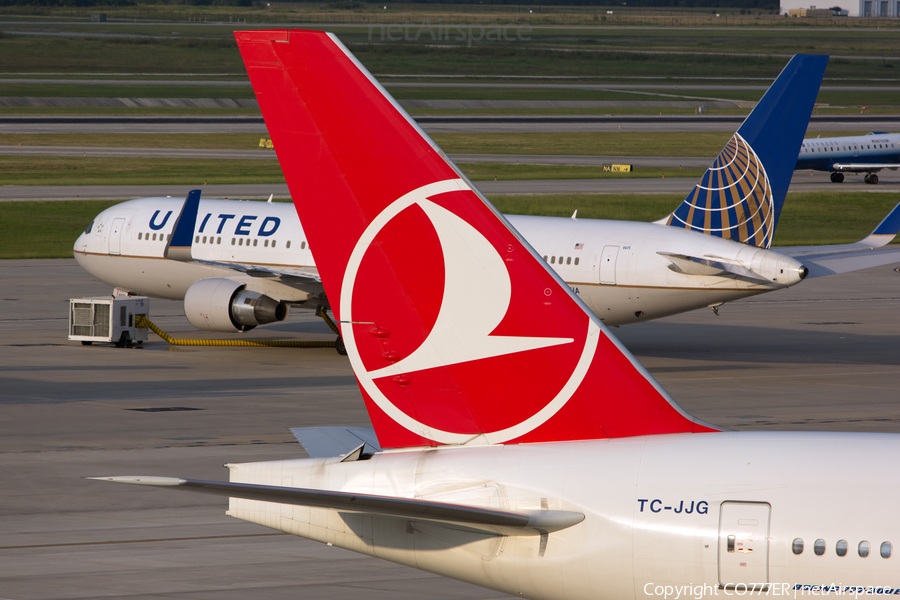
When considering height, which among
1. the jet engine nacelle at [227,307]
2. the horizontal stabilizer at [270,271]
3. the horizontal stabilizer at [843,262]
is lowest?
the jet engine nacelle at [227,307]

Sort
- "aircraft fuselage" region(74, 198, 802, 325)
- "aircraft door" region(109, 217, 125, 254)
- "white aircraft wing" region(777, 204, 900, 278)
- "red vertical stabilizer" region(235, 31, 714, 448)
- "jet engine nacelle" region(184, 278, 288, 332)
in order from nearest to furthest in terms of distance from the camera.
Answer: "red vertical stabilizer" region(235, 31, 714, 448) → "aircraft fuselage" region(74, 198, 802, 325) → "white aircraft wing" region(777, 204, 900, 278) → "jet engine nacelle" region(184, 278, 288, 332) → "aircraft door" region(109, 217, 125, 254)

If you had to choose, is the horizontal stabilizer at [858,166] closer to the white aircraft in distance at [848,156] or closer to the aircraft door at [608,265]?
the white aircraft in distance at [848,156]

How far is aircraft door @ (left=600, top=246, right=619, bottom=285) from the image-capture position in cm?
3506

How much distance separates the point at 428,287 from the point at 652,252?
24.8m

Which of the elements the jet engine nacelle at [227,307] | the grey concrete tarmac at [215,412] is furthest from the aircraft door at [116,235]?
the jet engine nacelle at [227,307]

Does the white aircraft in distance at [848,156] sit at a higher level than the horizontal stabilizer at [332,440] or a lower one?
higher

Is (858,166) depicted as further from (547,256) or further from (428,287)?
(428,287)

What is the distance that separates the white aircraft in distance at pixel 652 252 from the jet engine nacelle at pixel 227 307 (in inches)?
1.2

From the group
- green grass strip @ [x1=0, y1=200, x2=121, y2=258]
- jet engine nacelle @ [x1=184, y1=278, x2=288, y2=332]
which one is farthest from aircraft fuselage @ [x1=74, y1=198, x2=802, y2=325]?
green grass strip @ [x1=0, y1=200, x2=121, y2=258]

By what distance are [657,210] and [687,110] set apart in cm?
7752

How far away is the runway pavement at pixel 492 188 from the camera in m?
78.6

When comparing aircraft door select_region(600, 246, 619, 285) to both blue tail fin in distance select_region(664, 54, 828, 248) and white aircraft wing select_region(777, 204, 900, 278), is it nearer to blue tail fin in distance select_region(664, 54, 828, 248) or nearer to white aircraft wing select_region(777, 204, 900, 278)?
blue tail fin in distance select_region(664, 54, 828, 248)

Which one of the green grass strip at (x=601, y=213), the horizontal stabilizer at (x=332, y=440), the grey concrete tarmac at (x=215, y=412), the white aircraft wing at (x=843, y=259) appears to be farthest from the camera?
the green grass strip at (x=601, y=213)

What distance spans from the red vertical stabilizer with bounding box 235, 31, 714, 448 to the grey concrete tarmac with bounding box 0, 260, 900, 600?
5680 millimetres
